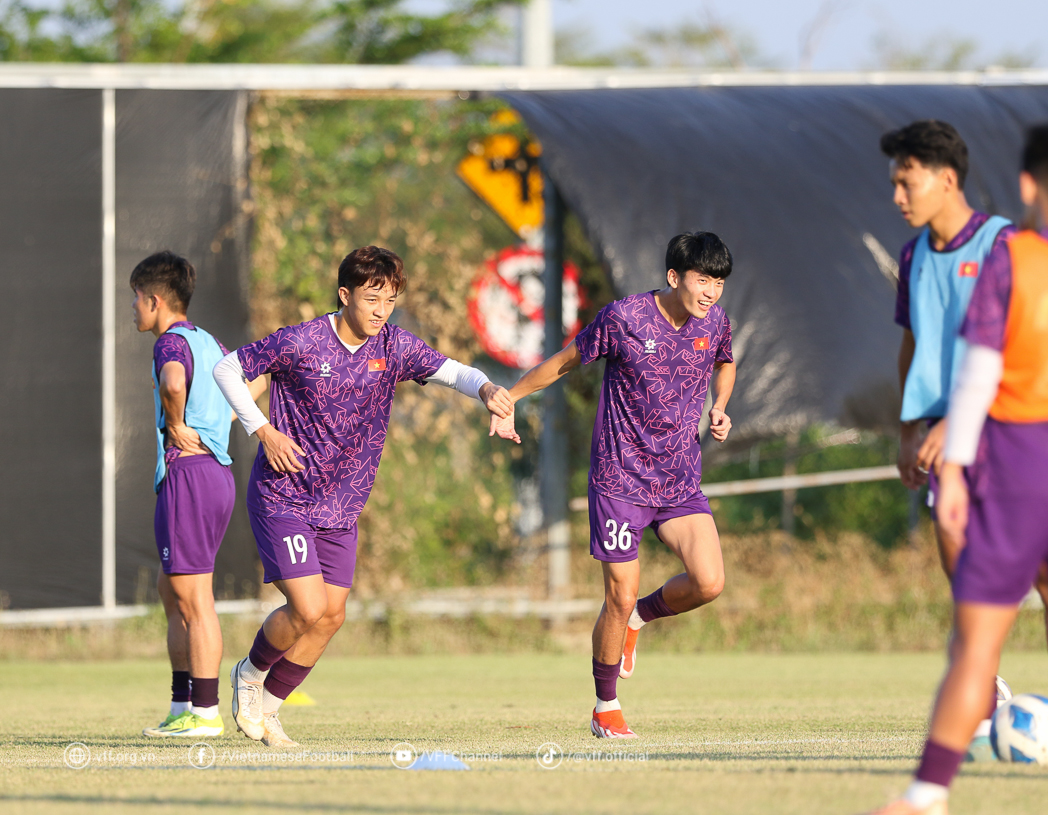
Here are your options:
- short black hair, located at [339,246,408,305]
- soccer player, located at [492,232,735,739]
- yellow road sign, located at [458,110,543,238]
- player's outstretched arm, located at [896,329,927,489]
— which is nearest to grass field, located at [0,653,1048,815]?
soccer player, located at [492,232,735,739]

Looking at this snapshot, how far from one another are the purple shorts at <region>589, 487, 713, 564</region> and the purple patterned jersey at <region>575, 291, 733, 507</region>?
0.15 feet

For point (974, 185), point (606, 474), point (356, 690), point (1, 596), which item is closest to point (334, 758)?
point (606, 474)

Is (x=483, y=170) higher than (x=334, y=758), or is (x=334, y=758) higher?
(x=483, y=170)

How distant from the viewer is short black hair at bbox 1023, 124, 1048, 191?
406 centimetres

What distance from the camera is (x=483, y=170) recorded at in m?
14.7

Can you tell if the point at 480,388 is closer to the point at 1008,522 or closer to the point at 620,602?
the point at 620,602

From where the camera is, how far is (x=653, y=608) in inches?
297

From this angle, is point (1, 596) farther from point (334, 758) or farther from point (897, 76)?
point (897, 76)

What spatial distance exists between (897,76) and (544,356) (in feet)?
14.8

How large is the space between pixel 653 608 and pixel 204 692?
2344 millimetres

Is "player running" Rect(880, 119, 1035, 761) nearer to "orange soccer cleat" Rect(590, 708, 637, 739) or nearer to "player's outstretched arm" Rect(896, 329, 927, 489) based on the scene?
"player's outstretched arm" Rect(896, 329, 927, 489)

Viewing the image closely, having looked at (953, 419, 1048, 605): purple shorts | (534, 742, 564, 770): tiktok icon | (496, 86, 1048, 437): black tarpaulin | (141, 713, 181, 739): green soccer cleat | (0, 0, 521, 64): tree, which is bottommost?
(141, 713, 181, 739): green soccer cleat

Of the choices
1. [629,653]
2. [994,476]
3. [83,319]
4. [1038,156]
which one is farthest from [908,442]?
[83,319]

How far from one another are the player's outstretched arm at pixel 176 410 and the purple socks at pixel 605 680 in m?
2.29
